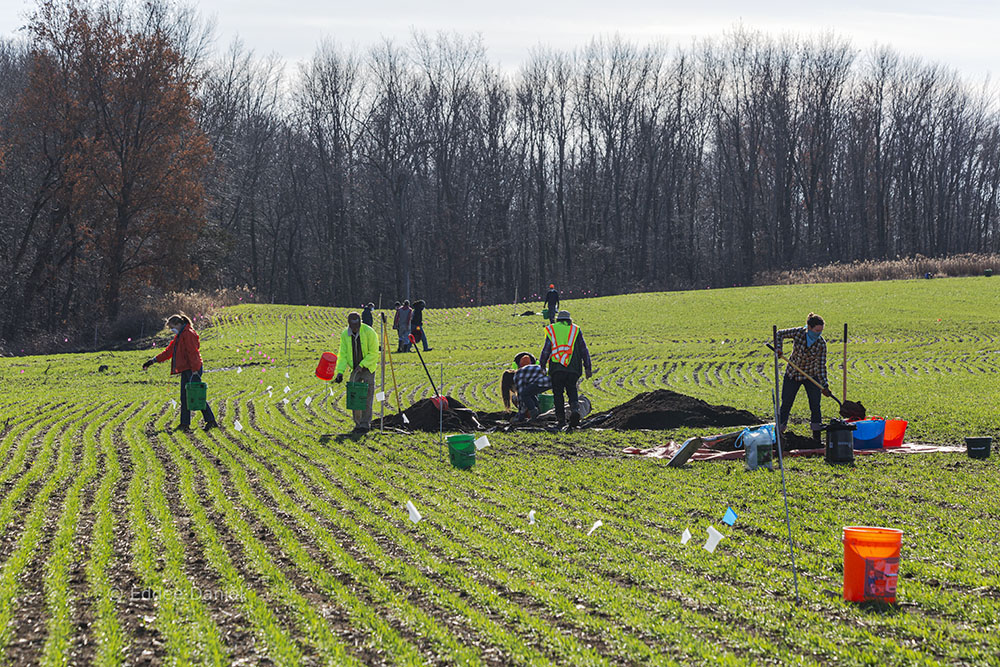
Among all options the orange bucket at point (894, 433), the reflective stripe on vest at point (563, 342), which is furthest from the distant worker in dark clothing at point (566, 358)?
the orange bucket at point (894, 433)

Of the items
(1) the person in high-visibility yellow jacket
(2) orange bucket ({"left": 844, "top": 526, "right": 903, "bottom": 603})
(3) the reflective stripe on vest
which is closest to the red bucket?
(1) the person in high-visibility yellow jacket

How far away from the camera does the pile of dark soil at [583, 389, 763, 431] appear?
47.6ft

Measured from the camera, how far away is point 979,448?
1116 centimetres

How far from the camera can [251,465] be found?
11.4m

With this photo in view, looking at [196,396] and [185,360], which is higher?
[185,360]

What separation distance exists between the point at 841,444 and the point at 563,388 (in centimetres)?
479

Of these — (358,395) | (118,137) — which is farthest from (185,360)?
(118,137)

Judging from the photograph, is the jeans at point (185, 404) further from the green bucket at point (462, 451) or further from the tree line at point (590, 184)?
the tree line at point (590, 184)

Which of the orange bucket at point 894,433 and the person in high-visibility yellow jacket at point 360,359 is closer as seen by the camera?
the orange bucket at point 894,433

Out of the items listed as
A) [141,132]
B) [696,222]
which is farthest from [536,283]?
[141,132]

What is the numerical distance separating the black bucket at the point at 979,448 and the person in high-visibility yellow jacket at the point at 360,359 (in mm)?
8029

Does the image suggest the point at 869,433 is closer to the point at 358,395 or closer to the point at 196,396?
the point at 358,395

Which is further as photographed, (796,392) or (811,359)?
(811,359)

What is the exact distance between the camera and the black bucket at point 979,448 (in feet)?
36.7
